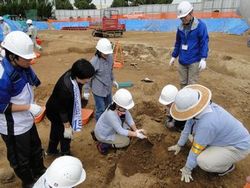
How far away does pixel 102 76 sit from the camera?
4281 millimetres

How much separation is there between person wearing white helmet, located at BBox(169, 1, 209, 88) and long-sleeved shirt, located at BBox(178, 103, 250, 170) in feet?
5.79

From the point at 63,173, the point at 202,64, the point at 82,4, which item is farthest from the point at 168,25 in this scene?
the point at 82,4

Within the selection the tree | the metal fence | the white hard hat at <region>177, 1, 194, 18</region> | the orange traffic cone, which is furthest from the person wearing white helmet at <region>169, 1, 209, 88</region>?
the tree

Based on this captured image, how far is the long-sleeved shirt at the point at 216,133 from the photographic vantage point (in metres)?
2.82

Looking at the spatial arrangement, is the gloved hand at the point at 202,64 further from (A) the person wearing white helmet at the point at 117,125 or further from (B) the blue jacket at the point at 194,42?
(A) the person wearing white helmet at the point at 117,125

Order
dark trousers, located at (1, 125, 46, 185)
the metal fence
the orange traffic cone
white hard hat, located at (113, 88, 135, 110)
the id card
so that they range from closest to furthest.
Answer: dark trousers, located at (1, 125, 46, 185) < white hard hat, located at (113, 88, 135, 110) < the id card < the orange traffic cone < the metal fence

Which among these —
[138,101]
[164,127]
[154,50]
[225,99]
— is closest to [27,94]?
→ [164,127]

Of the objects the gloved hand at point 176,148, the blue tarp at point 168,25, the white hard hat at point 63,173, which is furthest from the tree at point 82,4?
the white hard hat at point 63,173

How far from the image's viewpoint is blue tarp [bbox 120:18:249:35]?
53.3ft

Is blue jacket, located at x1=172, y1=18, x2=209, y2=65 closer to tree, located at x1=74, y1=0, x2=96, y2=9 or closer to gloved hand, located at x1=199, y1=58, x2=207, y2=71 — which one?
gloved hand, located at x1=199, y1=58, x2=207, y2=71

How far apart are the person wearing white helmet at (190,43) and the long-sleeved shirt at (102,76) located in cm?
129

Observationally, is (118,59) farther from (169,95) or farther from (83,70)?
(83,70)

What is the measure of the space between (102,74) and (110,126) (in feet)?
2.81

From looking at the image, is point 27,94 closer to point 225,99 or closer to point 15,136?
point 15,136
